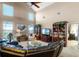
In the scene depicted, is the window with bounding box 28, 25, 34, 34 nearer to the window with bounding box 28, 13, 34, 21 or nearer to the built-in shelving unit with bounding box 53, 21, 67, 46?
the window with bounding box 28, 13, 34, 21

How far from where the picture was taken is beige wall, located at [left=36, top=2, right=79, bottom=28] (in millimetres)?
2090

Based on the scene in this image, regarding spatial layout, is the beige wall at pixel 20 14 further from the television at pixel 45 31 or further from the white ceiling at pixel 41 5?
the television at pixel 45 31

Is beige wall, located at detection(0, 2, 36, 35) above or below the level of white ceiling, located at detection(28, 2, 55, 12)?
below

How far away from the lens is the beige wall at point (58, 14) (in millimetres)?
2090

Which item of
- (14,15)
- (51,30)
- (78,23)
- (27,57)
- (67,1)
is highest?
(67,1)

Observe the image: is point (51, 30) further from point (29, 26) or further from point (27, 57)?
point (27, 57)

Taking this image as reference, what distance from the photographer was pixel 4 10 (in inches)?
82.1

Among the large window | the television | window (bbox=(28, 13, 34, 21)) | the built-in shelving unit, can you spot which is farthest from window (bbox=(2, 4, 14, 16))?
the built-in shelving unit

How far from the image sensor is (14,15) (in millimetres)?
2113

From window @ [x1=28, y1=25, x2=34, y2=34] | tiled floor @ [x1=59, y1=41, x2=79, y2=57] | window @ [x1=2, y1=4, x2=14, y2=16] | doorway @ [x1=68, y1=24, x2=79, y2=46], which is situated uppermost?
window @ [x1=2, y1=4, x2=14, y2=16]

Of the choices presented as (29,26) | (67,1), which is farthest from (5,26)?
(67,1)

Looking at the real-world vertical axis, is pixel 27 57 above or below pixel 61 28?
below

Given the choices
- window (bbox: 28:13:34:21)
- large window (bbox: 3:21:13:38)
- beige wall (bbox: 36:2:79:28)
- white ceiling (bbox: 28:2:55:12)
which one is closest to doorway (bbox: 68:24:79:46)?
beige wall (bbox: 36:2:79:28)

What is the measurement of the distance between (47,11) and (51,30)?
398 millimetres
